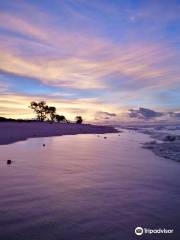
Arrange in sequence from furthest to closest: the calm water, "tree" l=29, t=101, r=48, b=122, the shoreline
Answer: "tree" l=29, t=101, r=48, b=122
the shoreline
the calm water

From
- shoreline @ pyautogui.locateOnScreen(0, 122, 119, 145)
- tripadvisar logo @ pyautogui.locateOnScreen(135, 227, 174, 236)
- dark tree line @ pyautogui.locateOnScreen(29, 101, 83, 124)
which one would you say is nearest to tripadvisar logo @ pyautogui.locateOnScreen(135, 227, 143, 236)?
tripadvisar logo @ pyautogui.locateOnScreen(135, 227, 174, 236)

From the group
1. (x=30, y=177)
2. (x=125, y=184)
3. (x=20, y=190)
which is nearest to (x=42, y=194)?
(x=20, y=190)

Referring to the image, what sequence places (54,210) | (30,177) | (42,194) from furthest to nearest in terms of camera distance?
(30,177)
(42,194)
(54,210)

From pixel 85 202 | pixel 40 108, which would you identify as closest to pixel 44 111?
pixel 40 108

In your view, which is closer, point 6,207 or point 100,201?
point 6,207

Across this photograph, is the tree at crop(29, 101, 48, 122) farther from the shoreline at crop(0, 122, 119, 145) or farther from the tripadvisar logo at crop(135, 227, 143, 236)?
the tripadvisar logo at crop(135, 227, 143, 236)

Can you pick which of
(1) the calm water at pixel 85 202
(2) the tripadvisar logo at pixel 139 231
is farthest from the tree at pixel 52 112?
(2) the tripadvisar logo at pixel 139 231

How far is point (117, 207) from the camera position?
5145mm

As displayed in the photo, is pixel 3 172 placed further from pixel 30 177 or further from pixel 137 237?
pixel 137 237

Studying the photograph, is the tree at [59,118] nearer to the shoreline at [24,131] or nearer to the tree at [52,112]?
the tree at [52,112]

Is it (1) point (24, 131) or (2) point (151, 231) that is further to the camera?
(1) point (24, 131)

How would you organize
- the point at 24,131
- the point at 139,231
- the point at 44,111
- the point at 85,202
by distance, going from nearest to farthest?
the point at 139,231 < the point at 85,202 < the point at 24,131 < the point at 44,111

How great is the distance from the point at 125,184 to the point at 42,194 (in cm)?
226

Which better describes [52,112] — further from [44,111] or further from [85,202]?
[85,202]
